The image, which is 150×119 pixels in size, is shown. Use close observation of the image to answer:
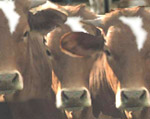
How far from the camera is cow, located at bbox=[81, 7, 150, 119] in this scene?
19.1 feet

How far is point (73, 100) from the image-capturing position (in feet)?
19.3

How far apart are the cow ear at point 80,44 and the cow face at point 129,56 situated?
0.11 metres

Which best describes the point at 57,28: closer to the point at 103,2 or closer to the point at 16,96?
the point at 16,96

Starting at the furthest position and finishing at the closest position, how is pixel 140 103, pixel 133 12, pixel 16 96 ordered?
pixel 16 96 < pixel 133 12 < pixel 140 103

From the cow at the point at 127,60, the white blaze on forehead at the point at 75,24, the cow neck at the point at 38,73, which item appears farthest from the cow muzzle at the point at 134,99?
the cow neck at the point at 38,73

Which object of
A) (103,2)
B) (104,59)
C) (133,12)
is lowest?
(103,2)

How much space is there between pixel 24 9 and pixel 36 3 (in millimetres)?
168

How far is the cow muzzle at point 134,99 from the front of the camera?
576 centimetres

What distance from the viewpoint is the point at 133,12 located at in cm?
618

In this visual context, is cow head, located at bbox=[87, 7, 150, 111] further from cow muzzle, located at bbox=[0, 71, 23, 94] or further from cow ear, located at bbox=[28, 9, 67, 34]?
cow muzzle, located at bbox=[0, 71, 23, 94]

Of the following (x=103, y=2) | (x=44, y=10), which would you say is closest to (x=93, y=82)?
(x=44, y=10)

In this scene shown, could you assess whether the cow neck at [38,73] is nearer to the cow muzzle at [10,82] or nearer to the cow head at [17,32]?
the cow head at [17,32]

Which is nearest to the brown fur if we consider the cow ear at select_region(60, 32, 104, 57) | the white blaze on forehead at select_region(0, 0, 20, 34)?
the cow ear at select_region(60, 32, 104, 57)

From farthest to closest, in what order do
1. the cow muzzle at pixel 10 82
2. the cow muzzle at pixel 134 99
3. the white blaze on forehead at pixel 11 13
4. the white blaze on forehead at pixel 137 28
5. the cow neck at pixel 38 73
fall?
1. the cow neck at pixel 38 73
2. the white blaze on forehead at pixel 11 13
3. the white blaze on forehead at pixel 137 28
4. the cow muzzle at pixel 10 82
5. the cow muzzle at pixel 134 99
